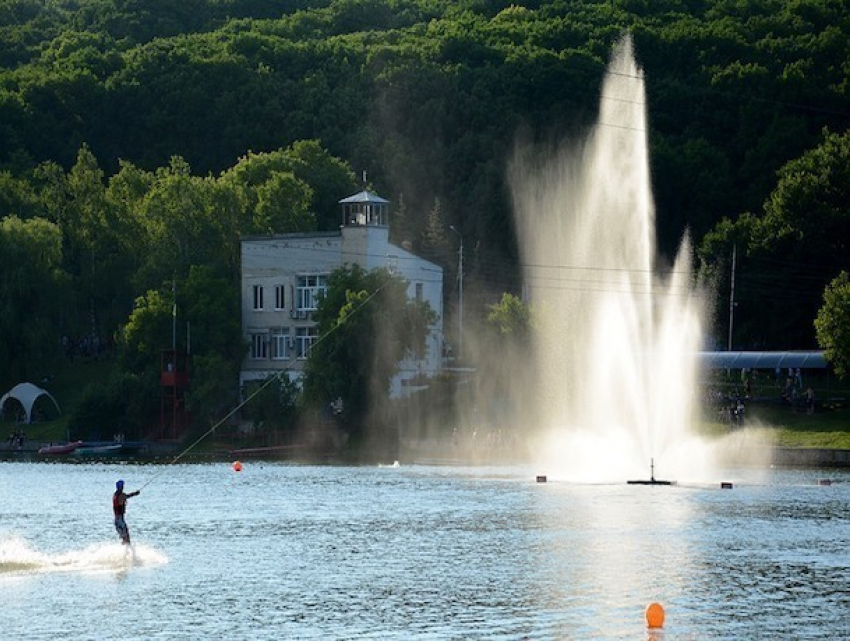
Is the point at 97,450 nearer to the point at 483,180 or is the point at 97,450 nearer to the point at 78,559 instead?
the point at 483,180

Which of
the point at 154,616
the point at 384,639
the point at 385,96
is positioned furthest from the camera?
the point at 385,96

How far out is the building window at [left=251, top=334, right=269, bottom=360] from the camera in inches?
5812

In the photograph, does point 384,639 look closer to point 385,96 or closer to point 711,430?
point 711,430

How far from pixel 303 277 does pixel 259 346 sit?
714cm

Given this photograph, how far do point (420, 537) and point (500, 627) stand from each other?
69.9ft

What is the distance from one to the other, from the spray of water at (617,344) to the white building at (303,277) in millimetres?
14229

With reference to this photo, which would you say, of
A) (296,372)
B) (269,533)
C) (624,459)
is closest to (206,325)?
(296,372)

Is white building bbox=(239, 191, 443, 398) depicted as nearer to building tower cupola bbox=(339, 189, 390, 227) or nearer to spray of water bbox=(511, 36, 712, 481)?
building tower cupola bbox=(339, 189, 390, 227)

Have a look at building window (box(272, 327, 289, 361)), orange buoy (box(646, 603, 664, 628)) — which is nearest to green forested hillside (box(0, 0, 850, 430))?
building window (box(272, 327, 289, 361))

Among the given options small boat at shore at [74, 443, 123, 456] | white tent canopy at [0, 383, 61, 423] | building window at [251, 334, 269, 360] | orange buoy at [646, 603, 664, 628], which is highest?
building window at [251, 334, 269, 360]

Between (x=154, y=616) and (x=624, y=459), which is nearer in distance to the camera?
(x=154, y=616)

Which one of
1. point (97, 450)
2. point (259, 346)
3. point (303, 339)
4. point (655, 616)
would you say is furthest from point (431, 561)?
point (259, 346)

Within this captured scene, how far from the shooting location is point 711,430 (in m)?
109

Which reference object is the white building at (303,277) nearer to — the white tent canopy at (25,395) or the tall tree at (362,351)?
the tall tree at (362,351)
